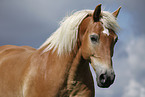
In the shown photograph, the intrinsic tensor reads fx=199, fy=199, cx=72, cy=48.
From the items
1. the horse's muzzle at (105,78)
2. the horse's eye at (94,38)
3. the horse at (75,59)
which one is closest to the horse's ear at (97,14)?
the horse at (75,59)

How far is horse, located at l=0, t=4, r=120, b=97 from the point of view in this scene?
3.33 m

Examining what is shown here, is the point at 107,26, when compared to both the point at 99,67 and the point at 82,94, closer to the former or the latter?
the point at 99,67

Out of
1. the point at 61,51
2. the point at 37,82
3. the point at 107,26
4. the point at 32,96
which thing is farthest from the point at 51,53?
the point at 107,26

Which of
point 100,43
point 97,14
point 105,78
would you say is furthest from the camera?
point 97,14

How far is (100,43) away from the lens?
3328 mm

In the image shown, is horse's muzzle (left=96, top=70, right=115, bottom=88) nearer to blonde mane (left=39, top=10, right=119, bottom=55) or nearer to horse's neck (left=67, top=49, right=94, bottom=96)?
horse's neck (left=67, top=49, right=94, bottom=96)

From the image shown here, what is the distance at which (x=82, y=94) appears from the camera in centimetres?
366

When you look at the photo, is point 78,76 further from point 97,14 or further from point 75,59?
point 97,14

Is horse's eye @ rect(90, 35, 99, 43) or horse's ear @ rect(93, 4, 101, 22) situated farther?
horse's ear @ rect(93, 4, 101, 22)

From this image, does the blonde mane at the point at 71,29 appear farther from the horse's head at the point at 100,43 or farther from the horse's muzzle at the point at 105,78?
the horse's muzzle at the point at 105,78

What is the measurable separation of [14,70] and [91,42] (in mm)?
2008

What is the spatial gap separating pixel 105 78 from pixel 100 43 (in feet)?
1.92

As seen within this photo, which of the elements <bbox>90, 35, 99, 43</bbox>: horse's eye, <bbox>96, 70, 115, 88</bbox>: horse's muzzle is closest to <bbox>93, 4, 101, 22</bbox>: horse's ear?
<bbox>90, 35, 99, 43</bbox>: horse's eye

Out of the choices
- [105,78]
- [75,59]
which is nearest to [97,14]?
[75,59]
